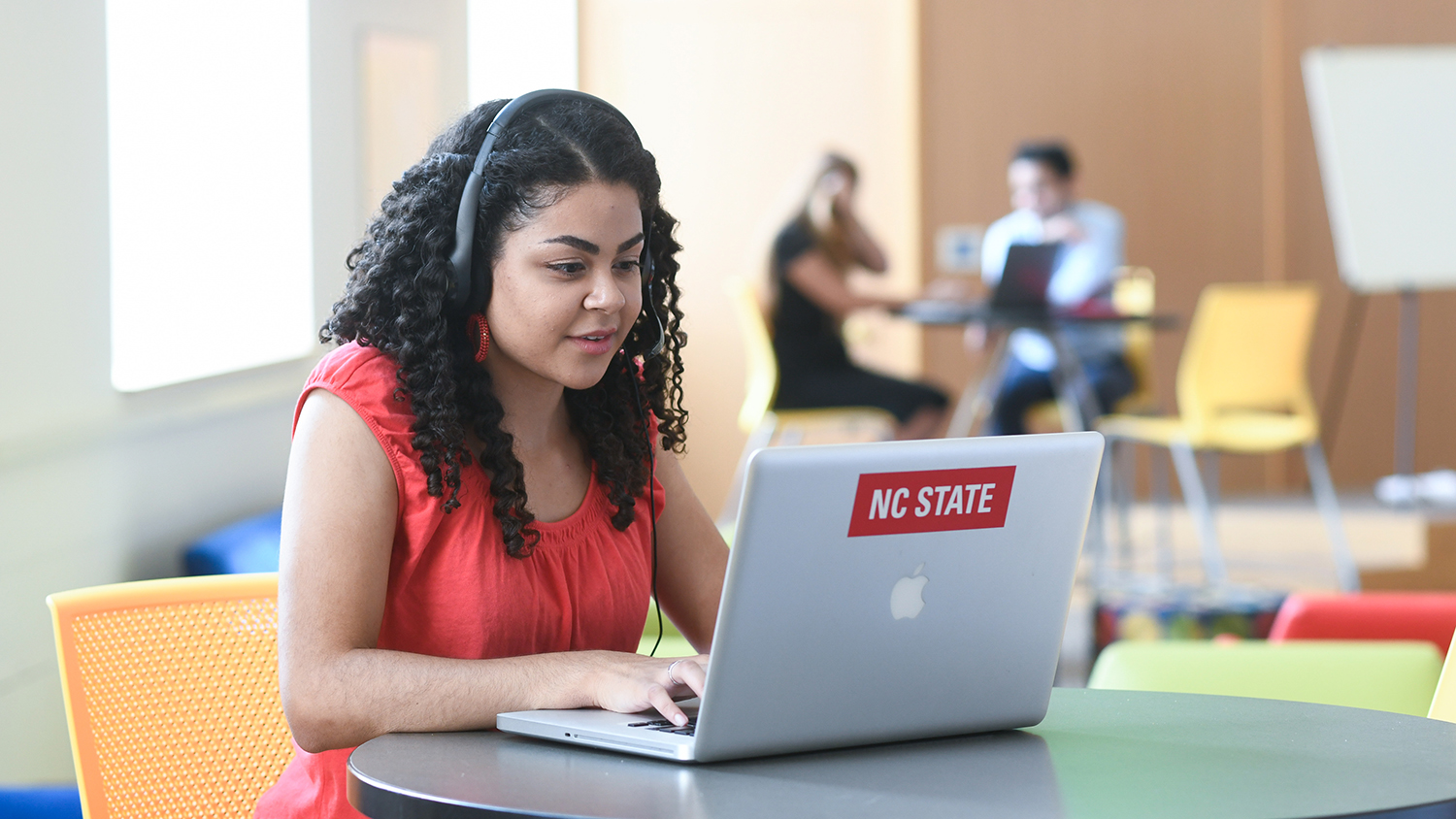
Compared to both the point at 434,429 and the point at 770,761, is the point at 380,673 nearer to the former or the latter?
the point at 434,429

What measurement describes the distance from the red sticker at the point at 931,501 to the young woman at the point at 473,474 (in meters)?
0.22

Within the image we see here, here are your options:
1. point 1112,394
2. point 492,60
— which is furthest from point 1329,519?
point 492,60

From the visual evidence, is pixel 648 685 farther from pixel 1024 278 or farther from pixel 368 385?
pixel 1024 278

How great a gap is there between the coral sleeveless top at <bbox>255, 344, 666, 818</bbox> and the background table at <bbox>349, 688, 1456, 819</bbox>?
0.57ft

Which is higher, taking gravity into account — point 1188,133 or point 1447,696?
point 1188,133

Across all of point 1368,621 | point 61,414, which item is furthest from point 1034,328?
point 61,414

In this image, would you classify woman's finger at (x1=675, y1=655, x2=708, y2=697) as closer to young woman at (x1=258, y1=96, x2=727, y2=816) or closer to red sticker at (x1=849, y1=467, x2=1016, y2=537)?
young woman at (x1=258, y1=96, x2=727, y2=816)

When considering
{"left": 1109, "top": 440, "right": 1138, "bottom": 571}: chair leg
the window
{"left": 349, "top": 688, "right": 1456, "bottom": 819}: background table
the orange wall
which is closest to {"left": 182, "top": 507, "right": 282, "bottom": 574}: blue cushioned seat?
the window

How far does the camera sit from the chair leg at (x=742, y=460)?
5.23 meters

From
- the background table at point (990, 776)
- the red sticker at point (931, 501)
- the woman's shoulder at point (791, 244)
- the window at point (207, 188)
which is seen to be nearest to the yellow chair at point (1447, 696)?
the background table at point (990, 776)

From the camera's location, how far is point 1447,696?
60.2 inches

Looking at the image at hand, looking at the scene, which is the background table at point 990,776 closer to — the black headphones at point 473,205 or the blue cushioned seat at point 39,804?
the black headphones at point 473,205

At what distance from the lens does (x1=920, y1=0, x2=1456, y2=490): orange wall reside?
20.8 ft

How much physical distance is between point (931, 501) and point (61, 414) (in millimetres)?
1754
